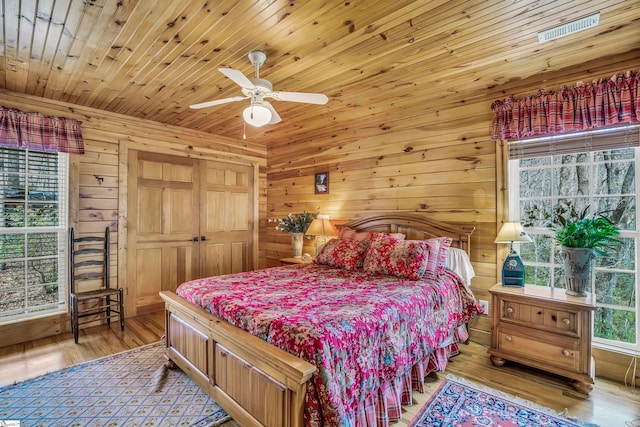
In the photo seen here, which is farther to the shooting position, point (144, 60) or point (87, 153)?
point (87, 153)

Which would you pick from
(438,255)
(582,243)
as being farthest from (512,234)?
(438,255)

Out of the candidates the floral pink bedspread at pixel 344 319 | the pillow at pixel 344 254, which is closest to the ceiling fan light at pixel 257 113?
the floral pink bedspread at pixel 344 319

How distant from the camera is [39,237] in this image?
133 inches

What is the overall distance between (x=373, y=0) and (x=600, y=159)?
7.54 ft

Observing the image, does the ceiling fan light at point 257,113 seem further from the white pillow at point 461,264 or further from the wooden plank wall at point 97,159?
the wooden plank wall at point 97,159

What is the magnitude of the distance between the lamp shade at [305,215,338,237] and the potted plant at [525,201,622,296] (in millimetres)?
2285

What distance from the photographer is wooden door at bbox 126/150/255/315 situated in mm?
4055

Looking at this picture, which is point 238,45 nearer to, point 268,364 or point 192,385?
point 268,364

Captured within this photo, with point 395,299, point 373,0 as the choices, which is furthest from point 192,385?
point 373,0

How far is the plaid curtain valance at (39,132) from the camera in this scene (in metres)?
3.08

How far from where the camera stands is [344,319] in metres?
1.74

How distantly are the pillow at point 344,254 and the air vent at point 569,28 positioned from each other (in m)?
2.18

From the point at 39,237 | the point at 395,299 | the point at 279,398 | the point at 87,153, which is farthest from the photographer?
the point at 87,153

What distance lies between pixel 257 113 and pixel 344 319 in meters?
1.58
